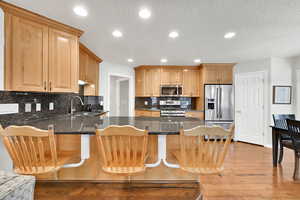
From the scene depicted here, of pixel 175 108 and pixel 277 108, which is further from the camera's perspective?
pixel 175 108

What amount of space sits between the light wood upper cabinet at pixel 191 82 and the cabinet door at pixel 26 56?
148 inches

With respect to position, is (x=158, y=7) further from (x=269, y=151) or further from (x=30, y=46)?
(x=269, y=151)

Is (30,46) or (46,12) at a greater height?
(46,12)

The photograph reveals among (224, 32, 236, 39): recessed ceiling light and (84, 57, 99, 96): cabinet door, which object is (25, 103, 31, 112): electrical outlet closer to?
(84, 57, 99, 96): cabinet door

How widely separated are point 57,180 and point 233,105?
14.4 ft

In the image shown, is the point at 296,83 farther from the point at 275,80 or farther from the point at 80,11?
the point at 80,11

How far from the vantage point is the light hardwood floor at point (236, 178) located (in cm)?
167

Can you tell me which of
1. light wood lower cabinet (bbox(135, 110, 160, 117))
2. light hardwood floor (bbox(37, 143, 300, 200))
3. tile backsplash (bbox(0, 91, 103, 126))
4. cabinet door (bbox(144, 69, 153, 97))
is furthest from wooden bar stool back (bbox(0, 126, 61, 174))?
cabinet door (bbox(144, 69, 153, 97))

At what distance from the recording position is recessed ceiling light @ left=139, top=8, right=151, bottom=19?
1770 mm

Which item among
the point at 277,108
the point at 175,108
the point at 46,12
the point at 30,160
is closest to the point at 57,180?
the point at 30,160

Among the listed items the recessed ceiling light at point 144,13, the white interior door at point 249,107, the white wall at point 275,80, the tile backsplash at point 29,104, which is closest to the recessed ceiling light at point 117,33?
the recessed ceiling light at point 144,13

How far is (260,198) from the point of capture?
1754 millimetres

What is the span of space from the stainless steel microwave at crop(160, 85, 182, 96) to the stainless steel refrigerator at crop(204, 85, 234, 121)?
85cm

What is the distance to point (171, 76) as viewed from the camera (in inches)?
186
